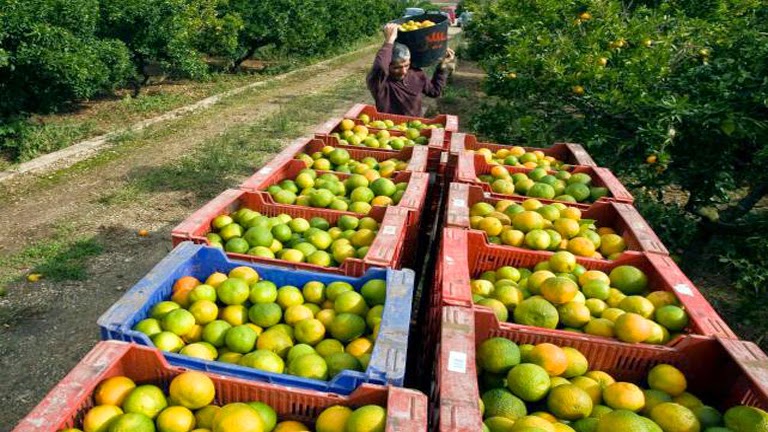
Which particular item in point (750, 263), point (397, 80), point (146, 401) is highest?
point (397, 80)

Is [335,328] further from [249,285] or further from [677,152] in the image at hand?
[677,152]

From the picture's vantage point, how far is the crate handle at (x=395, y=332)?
5.97 ft

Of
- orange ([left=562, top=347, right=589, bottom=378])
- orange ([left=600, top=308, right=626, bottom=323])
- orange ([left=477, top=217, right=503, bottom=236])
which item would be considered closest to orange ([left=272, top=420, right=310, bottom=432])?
orange ([left=562, top=347, right=589, bottom=378])

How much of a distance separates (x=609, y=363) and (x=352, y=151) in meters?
2.91

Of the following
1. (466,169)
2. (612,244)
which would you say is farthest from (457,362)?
(466,169)

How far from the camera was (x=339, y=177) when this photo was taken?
4.07 meters

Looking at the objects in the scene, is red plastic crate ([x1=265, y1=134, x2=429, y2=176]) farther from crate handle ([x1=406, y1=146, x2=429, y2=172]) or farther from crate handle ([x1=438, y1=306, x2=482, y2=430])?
crate handle ([x1=438, y1=306, x2=482, y2=430])

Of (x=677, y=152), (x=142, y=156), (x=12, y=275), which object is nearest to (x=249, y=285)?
(x=12, y=275)

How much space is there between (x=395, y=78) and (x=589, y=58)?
2264mm

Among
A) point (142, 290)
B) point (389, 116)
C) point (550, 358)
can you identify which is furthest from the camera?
point (389, 116)

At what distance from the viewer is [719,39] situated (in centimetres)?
596

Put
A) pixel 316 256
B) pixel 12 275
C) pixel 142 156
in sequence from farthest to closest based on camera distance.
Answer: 1. pixel 142 156
2. pixel 12 275
3. pixel 316 256

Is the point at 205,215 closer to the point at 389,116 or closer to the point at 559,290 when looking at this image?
the point at 559,290

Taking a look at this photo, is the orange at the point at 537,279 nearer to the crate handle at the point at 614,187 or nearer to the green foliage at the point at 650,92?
the crate handle at the point at 614,187
